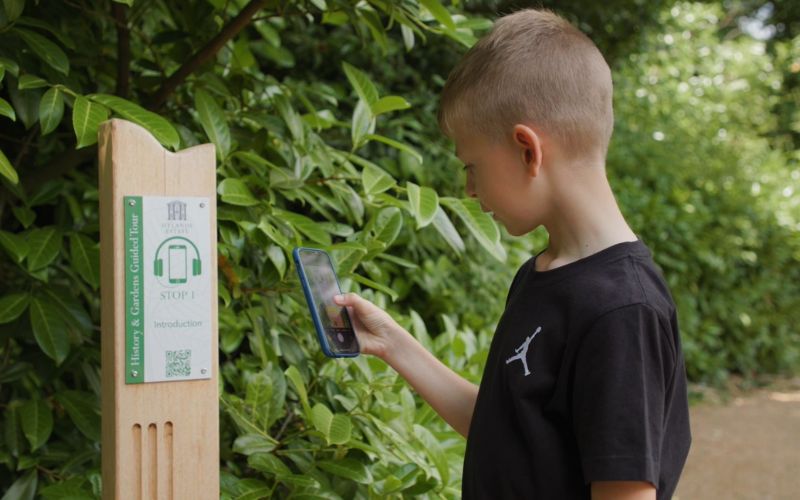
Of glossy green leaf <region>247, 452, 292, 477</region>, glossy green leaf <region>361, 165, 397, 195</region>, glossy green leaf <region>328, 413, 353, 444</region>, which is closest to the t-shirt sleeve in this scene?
glossy green leaf <region>328, 413, 353, 444</region>

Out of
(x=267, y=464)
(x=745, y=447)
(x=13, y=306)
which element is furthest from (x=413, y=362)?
(x=745, y=447)

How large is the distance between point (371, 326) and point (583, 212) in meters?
0.53

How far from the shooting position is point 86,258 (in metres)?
2.03

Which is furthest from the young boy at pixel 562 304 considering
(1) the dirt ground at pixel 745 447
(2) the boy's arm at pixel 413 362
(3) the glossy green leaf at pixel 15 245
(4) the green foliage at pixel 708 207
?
(4) the green foliage at pixel 708 207

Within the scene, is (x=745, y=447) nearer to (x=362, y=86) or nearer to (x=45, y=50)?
(x=362, y=86)

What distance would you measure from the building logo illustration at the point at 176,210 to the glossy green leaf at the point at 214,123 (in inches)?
27.4

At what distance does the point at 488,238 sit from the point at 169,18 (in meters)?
1.22

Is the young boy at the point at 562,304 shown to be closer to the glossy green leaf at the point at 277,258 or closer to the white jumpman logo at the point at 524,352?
the white jumpman logo at the point at 524,352

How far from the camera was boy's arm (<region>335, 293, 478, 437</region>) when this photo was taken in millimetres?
1761

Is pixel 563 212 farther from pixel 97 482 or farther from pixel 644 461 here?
pixel 97 482

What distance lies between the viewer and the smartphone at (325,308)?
1673mm

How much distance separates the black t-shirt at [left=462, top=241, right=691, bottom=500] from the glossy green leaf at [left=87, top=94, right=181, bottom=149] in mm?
742

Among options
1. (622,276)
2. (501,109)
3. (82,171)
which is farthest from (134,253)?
(82,171)

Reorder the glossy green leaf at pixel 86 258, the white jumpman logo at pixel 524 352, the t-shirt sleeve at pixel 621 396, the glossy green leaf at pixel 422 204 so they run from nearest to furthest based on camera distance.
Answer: the t-shirt sleeve at pixel 621 396 < the white jumpman logo at pixel 524 352 < the glossy green leaf at pixel 86 258 < the glossy green leaf at pixel 422 204
